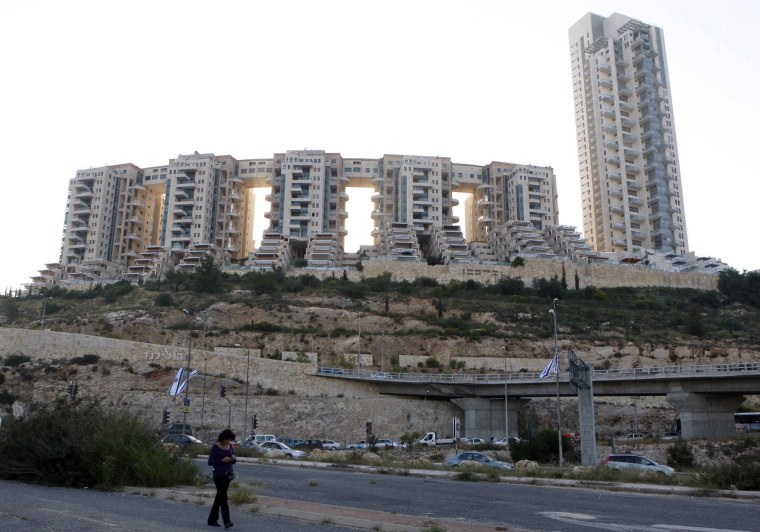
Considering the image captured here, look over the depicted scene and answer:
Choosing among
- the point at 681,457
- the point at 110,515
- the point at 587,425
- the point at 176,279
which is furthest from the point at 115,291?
the point at 110,515

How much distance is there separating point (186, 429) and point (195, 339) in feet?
82.0

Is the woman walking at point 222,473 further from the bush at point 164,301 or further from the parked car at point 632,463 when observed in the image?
the bush at point 164,301

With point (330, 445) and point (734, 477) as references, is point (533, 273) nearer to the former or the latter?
point (330, 445)

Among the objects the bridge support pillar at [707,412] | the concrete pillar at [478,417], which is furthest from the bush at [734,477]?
the concrete pillar at [478,417]

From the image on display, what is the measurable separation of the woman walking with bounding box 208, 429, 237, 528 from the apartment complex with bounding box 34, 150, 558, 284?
4330 inches

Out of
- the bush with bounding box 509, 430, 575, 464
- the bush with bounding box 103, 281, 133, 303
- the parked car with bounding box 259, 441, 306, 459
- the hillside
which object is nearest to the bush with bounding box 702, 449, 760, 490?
the bush with bounding box 509, 430, 575, 464

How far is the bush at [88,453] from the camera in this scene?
15.5m

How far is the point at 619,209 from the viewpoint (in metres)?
138

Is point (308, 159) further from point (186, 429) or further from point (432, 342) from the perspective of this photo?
point (186, 429)

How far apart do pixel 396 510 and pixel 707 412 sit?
46476 millimetres

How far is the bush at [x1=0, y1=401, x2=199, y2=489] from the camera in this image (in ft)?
50.9

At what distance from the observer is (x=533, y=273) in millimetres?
109500

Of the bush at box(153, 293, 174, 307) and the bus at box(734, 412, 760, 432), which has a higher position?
→ the bush at box(153, 293, 174, 307)

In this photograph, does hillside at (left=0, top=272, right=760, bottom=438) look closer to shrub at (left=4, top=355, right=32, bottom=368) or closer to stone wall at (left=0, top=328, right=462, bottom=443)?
stone wall at (left=0, top=328, right=462, bottom=443)
